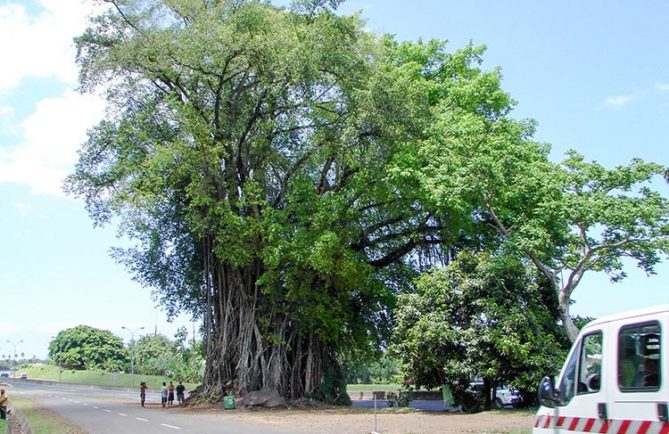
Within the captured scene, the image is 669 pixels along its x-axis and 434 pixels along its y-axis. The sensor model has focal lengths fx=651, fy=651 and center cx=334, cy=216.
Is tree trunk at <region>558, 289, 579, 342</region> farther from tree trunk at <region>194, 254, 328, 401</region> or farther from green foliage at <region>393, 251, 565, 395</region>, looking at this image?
tree trunk at <region>194, 254, 328, 401</region>

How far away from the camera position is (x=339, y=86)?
26.4 metres

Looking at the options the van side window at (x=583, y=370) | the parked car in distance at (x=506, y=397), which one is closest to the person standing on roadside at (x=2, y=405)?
the parked car in distance at (x=506, y=397)

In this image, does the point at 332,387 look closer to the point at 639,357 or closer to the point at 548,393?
the point at 548,393

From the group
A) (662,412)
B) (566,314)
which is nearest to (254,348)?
(566,314)

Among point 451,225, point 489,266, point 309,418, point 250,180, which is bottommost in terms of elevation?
point 309,418

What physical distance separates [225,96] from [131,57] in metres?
4.00

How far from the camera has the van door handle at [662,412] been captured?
563 cm

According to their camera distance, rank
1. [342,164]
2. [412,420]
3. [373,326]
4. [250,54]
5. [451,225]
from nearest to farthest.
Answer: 1. [412,420]
2. [250,54]
3. [451,225]
4. [342,164]
5. [373,326]

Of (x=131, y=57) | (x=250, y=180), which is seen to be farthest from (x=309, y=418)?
(x=131, y=57)

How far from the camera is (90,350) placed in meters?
98.4

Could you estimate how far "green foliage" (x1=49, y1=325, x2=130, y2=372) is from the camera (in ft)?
322

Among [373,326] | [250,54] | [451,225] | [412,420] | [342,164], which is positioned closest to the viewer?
[412,420]

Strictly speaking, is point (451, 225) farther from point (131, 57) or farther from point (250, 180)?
point (131, 57)

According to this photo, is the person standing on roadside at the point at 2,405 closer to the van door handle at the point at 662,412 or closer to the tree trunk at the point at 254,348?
the tree trunk at the point at 254,348
